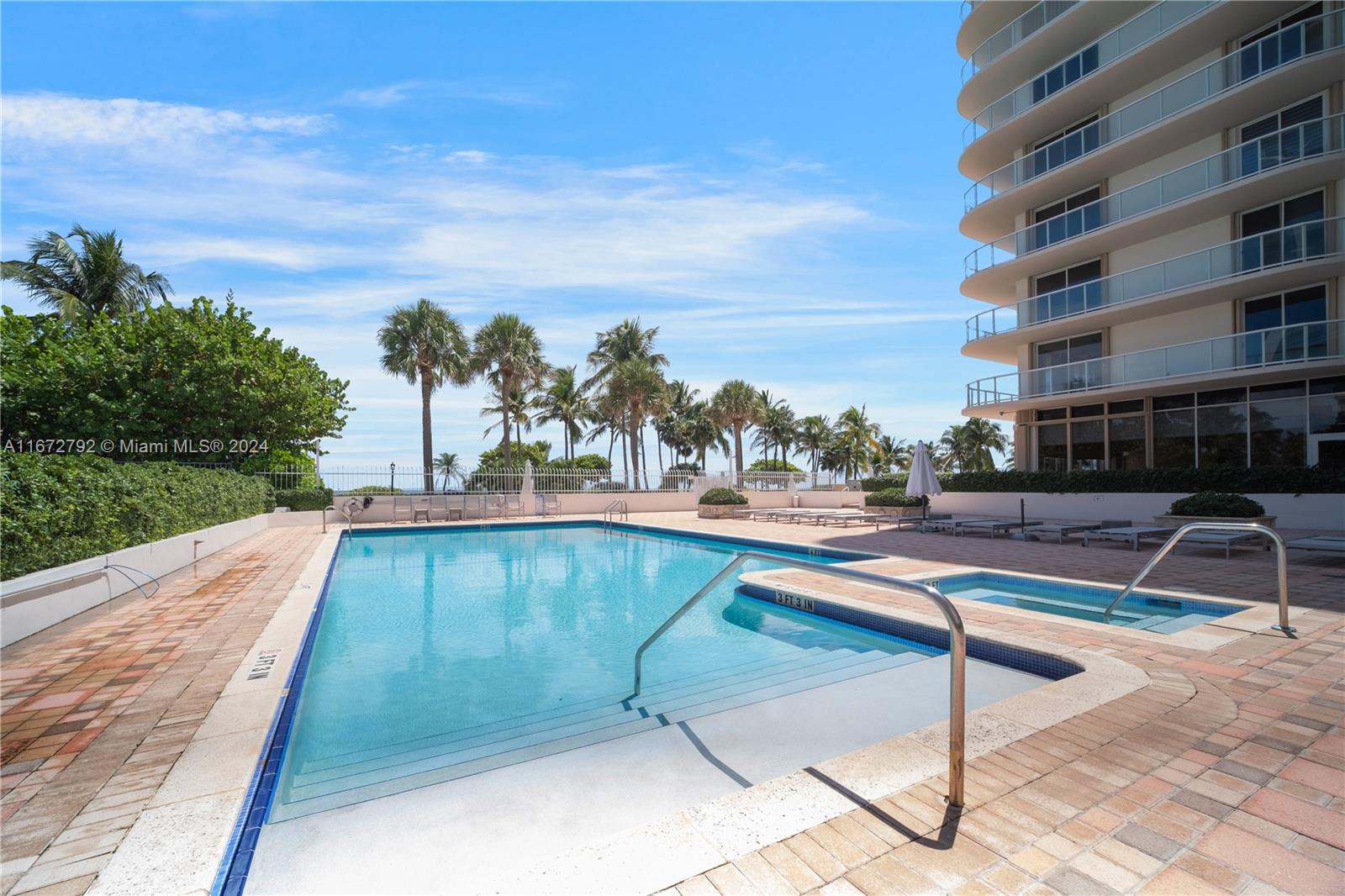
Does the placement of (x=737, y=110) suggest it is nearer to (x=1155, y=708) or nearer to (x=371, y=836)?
(x=1155, y=708)

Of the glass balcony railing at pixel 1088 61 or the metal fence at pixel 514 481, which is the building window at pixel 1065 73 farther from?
the metal fence at pixel 514 481

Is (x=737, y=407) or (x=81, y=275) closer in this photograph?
(x=81, y=275)

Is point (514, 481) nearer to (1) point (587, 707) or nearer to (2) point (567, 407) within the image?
(1) point (587, 707)

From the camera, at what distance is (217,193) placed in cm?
1205

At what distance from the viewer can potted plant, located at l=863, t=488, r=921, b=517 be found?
18.8m

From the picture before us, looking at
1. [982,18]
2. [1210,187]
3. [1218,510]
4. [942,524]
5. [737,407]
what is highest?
[982,18]

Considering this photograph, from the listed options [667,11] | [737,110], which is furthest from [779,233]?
[667,11]

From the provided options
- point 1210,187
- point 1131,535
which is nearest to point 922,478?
point 1131,535

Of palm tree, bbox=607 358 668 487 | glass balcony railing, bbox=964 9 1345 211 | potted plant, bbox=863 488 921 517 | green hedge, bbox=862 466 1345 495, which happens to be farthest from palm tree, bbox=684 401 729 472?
glass balcony railing, bbox=964 9 1345 211

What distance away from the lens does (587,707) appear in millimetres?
4883

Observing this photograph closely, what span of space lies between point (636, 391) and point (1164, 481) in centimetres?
2245

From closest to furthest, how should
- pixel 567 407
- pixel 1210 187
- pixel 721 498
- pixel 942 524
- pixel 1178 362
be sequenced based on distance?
pixel 942 524, pixel 1210 187, pixel 1178 362, pixel 721 498, pixel 567 407

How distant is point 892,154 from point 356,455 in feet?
63.1

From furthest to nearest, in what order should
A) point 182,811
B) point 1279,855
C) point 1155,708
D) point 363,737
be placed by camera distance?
point 363,737
point 1155,708
point 182,811
point 1279,855
